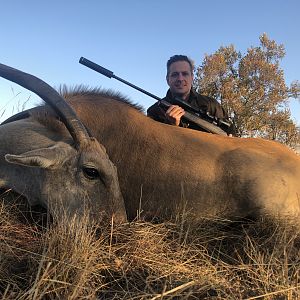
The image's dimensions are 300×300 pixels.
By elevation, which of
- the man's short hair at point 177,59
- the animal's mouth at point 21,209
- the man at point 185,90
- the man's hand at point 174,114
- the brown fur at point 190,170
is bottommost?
the animal's mouth at point 21,209

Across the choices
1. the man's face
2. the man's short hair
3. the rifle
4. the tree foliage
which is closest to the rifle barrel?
the rifle

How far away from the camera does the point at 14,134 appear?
399 cm

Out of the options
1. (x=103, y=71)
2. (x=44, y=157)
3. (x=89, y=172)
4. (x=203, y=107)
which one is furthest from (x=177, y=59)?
(x=44, y=157)

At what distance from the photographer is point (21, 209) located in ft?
12.1

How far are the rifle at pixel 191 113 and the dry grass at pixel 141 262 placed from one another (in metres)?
2.18

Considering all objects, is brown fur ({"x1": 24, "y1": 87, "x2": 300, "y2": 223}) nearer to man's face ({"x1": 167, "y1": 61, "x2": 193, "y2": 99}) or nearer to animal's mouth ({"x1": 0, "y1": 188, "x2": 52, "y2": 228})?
animal's mouth ({"x1": 0, "y1": 188, "x2": 52, "y2": 228})

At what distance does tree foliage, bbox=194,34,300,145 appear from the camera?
23.5m

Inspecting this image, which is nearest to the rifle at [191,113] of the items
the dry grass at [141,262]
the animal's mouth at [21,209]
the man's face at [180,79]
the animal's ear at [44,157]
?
the man's face at [180,79]

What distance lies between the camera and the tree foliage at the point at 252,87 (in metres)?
23.5

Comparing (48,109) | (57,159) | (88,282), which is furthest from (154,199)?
(88,282)

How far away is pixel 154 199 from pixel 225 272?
1458mm

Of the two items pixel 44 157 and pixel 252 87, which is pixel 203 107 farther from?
pixel 252 87

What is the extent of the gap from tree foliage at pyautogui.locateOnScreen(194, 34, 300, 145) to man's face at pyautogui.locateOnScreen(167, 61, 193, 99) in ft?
53.2

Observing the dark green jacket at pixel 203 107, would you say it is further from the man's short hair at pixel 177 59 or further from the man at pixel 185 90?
the man's short hair at pixel 177 59
